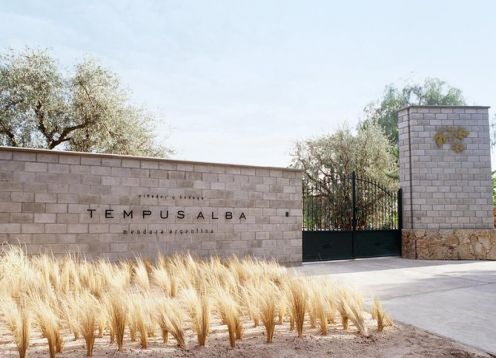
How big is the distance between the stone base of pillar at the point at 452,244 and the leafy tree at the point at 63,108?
12.4 meters

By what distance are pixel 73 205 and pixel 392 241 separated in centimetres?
900

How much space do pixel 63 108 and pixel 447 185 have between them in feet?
48.1

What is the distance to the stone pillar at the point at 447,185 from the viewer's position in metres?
12.0

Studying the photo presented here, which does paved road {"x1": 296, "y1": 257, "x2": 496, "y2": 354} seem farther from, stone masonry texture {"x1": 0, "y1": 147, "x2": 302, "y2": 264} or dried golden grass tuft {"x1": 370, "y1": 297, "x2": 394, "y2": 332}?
stone masonry texture {"x1": 0, "y1": 147, "x2": 302, "y2": 264}

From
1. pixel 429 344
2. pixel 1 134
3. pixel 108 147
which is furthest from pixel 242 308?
pixel 1 134

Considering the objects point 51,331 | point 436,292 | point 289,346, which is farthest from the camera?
point 436,292

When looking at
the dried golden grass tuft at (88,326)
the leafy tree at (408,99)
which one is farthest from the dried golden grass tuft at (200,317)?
the leafy tree at (408,99)

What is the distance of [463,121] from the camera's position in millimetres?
12406

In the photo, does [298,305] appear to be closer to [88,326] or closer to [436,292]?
[88,326]

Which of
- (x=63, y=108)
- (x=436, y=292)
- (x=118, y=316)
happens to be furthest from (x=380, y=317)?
(x=63, y=108)

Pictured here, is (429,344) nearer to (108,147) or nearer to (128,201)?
(128,201)

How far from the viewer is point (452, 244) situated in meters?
12.0

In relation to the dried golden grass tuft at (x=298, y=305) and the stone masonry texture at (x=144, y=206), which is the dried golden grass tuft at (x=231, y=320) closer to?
the dried golden grass tuft at (x=298, y=305)

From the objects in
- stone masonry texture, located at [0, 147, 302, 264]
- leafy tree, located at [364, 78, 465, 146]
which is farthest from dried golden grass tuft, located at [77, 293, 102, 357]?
leafy tree, located at [364, 78, 465, 146]
